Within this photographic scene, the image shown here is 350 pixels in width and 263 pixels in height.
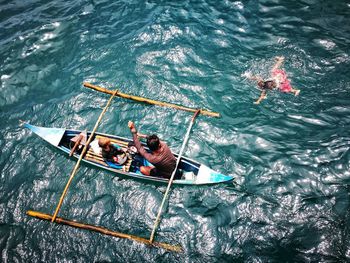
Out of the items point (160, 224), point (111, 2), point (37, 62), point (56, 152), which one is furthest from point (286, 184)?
point (111, 2)

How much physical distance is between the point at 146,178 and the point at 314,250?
6.78 metres

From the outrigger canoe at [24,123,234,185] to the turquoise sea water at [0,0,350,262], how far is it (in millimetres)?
512

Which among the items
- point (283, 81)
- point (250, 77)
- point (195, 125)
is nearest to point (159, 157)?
point (195, 125)

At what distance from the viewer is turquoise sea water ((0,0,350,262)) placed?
959 cm

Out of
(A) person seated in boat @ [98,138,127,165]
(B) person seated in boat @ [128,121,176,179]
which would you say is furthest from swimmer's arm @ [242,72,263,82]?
(A) person seated in boat @ [98,138,127,165]

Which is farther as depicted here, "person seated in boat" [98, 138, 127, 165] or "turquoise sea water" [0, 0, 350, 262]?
"person seated in boat" [98, 138, 127, 165]

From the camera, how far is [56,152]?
1274 centimetres

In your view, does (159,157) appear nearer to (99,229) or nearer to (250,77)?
(99,229)

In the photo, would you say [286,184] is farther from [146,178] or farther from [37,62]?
[37,62]

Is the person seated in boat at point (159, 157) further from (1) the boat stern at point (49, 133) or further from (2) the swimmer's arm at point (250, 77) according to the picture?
(2) the swimmer's arm at point (250, 77)

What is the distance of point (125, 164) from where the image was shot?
456 inches

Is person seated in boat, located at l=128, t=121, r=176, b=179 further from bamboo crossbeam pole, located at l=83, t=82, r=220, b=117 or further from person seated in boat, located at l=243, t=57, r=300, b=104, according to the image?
person seated in boat, located at l=243, t=57, r=300, b=104

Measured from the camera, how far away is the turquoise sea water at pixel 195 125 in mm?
9594

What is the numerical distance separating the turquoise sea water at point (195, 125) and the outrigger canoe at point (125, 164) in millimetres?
512
